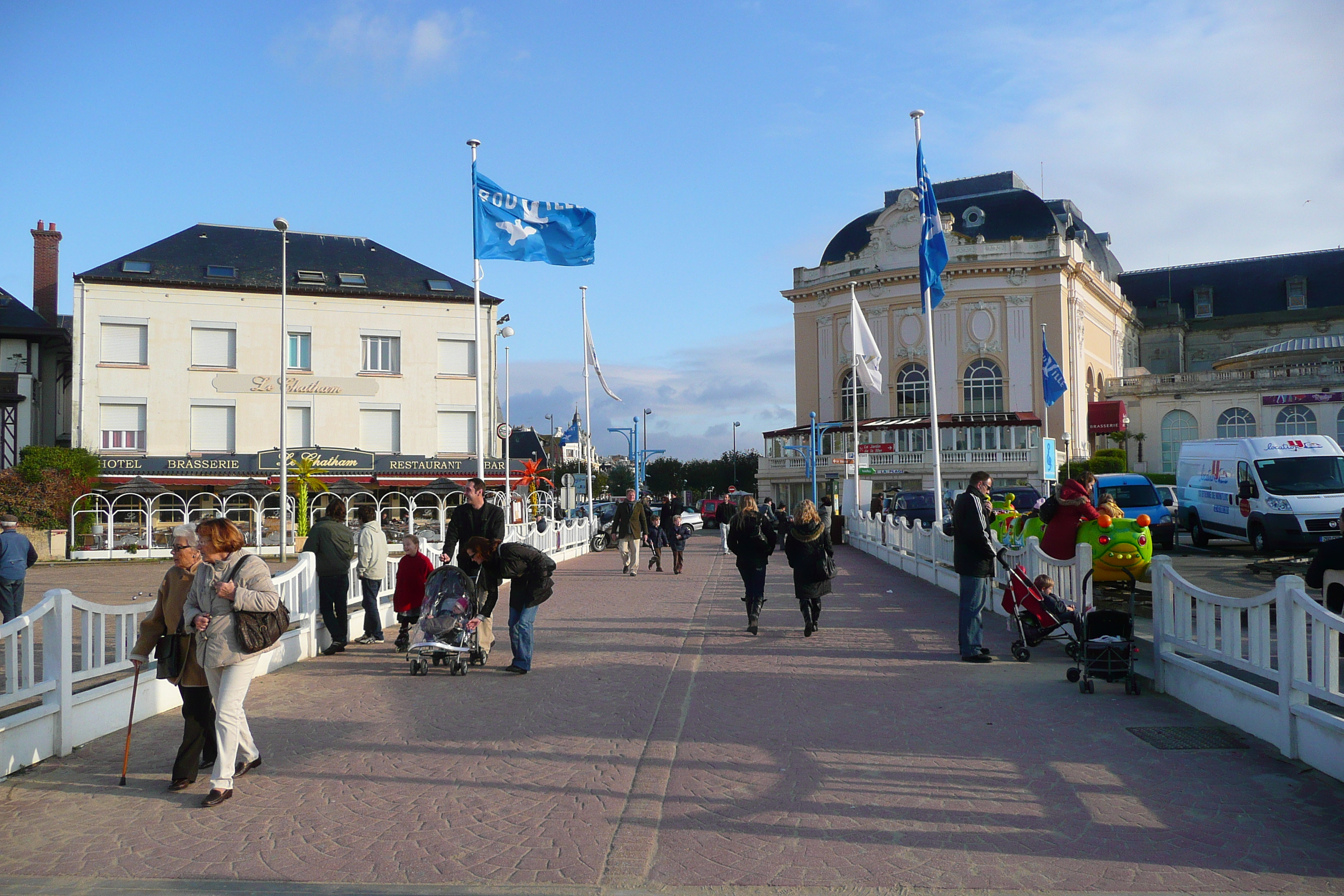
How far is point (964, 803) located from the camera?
213 inches

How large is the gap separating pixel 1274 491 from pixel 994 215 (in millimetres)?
47176

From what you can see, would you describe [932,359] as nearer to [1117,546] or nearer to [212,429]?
[1117,546]

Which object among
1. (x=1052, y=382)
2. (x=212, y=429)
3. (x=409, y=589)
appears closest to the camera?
(x=409, y=589)

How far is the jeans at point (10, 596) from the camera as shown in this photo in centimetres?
1174

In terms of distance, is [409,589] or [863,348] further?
[863,348]

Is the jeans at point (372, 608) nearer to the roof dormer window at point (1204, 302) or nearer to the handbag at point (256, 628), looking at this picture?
the handbag at point (256, 628)

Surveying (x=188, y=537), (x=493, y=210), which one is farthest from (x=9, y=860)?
(x=493, y=210)

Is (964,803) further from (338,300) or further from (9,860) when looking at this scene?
(338,300)

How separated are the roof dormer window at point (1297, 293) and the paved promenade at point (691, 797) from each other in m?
86.1

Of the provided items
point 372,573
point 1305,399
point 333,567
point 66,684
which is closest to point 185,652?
point 66,684

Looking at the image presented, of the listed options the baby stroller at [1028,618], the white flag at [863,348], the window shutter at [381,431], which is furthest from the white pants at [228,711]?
the window shutter at [381,431]

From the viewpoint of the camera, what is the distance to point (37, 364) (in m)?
40.4

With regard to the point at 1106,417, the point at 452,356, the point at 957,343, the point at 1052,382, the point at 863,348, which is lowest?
the point at 1052,382

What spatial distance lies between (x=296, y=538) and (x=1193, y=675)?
28707 mm
